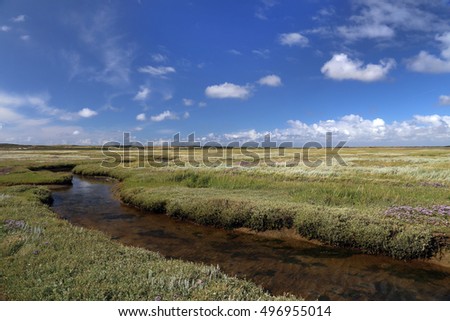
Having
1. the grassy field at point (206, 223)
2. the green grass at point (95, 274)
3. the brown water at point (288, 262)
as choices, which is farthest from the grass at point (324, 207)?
the green grass at point (95, 274)

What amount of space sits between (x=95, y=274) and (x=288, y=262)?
832cm

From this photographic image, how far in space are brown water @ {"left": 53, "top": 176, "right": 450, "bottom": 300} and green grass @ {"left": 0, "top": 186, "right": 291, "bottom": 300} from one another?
3.54m

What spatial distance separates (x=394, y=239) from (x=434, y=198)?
8632 millimetres

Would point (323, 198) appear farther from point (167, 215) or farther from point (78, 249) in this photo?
point (78, 249)

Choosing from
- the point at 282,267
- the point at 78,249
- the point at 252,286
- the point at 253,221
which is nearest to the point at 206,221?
the point at 253,221

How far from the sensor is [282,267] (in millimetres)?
13336

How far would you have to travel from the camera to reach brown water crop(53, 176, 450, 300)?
36.4ft

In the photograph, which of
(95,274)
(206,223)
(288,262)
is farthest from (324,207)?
(95,274)

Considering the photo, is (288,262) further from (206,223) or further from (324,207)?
(206,223)

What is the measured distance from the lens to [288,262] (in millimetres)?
13883

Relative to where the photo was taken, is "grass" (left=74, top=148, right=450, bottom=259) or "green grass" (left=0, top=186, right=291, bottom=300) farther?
"grass" (left=74, top=148, right=450, bottom=259)

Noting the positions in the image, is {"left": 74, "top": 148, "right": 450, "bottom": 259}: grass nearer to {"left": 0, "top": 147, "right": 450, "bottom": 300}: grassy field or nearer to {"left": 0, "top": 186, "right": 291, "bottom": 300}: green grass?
{"left": 0, "top": 147, "right": 450, "bottom": 300}: grassy field

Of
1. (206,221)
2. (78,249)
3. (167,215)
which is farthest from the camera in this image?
(167,215)

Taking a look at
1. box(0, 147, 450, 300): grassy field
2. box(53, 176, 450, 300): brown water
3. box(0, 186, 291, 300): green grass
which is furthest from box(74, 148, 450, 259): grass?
box(0, 186, 291, 300): green grass
